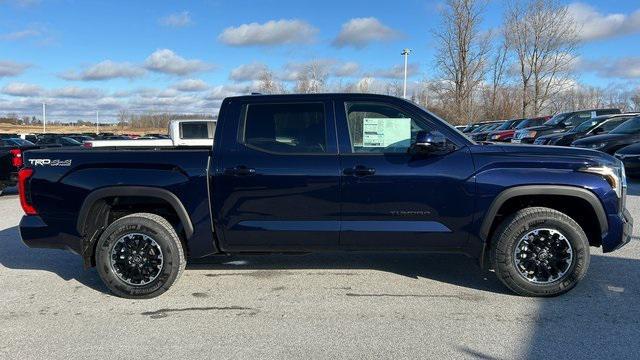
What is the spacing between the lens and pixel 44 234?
470cm

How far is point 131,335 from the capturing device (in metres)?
3.86

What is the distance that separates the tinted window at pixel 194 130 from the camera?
43.3 feet

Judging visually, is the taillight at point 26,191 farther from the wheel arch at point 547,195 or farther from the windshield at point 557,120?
the windshield at point 557,120

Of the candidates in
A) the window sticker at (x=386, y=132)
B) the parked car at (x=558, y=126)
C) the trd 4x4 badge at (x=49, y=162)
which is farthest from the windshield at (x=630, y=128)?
the trd 4x4 badge at (x=49, y=162)

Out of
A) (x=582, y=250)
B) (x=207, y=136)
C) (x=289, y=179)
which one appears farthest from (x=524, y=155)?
(x=207, y=136)

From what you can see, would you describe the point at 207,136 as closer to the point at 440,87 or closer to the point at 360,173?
the point at 360,173

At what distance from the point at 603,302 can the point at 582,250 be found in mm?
473

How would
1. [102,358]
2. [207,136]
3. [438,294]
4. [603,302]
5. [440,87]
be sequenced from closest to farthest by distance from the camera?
[102,358]
[603,302]
[438,294]
[207,136]
[440,87]

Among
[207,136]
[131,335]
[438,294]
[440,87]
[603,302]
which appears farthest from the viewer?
[440,87]

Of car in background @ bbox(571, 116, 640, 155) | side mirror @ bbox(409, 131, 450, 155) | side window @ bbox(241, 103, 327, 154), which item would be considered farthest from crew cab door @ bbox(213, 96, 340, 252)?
car in background @ bbox(571, 116, 640, 155)

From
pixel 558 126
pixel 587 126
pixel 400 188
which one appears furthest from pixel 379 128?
pixel 558 126

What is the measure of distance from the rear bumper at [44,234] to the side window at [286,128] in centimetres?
186

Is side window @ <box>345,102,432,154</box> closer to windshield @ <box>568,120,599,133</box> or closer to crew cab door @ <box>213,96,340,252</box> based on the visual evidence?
crew cab door @ <box>213,96,340,252</box>

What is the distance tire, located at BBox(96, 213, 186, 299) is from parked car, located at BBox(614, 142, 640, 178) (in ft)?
36.6
